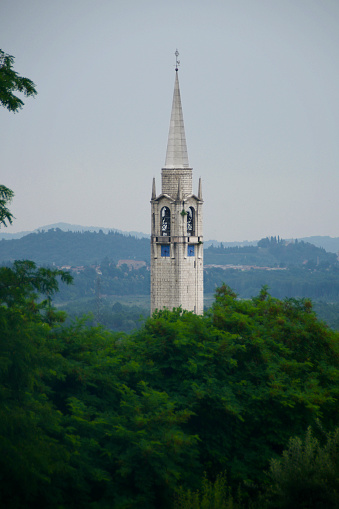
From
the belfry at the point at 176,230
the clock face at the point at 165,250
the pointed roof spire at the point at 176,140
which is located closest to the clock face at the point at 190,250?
the belfry at the point at 176,230

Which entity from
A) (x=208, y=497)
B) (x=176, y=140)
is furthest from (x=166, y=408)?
(x=176, y=140)

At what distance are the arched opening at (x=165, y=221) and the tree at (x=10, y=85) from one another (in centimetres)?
2822

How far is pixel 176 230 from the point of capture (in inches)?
2156

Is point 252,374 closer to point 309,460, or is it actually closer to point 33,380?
point 309,460

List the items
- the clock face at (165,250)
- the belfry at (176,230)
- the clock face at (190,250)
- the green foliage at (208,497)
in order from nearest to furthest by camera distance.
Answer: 1. the green foliage at (208,497)
2. the belfry at (176,230)
3. the clock face at (165,250)
4. the clock face at (190,250)

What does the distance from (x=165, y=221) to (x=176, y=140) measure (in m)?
5.58

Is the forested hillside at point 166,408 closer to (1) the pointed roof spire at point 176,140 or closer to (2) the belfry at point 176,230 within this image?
(2) the belfry at point 176,230

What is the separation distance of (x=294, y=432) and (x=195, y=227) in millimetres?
27194

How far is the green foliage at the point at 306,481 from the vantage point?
917 inches

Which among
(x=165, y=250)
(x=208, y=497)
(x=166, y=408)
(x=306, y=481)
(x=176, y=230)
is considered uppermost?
(x=176, y=230)

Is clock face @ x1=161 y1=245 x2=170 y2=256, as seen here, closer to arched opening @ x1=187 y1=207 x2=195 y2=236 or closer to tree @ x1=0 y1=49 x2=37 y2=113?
arched opening @ x1=187 y1=207 x2=195 y2=236

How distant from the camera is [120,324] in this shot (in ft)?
491

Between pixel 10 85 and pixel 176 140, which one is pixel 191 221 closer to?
pixel 176 140

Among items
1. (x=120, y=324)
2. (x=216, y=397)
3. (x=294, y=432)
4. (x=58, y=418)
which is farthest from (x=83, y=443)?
(x=120, y=324)
